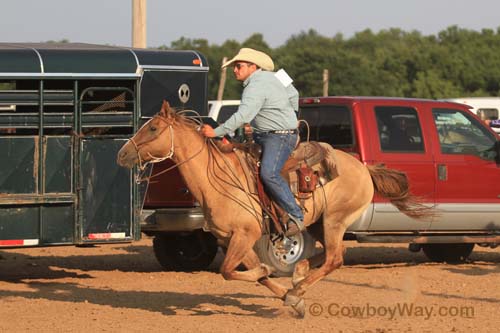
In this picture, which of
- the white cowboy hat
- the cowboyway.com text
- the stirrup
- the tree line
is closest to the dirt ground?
the cowboyway.com text

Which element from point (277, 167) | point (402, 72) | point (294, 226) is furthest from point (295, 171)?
point (402, 72)

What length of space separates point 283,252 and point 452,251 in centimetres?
301

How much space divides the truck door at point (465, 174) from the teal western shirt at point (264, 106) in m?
4.10

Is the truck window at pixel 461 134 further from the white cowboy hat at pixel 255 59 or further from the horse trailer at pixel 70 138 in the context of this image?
the white cowboy hat at pixel 255 59

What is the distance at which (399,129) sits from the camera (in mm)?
13766

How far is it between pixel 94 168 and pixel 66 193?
16.3 inches

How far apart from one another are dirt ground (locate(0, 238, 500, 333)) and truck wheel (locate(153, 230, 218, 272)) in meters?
0.19

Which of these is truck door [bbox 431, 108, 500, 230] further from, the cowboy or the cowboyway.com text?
the cowboy

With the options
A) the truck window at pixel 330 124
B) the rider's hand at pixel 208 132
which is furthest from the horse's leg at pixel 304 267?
the truck window at pixel 330 124

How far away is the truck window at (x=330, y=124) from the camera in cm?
1356

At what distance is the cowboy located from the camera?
32.8 feet

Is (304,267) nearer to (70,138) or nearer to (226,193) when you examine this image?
(226,193)

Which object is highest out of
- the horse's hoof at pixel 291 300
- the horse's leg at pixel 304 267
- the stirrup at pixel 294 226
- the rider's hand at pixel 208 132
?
the rider's hand at pixel 208 132

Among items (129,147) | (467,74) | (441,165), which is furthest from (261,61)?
(467,74)
